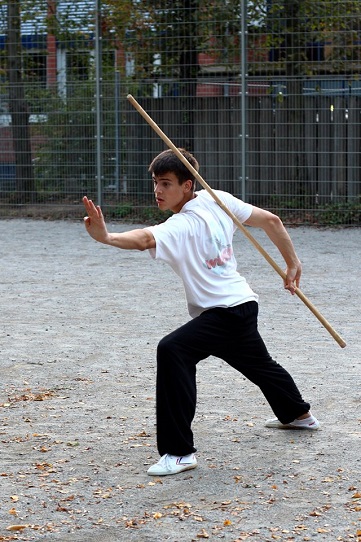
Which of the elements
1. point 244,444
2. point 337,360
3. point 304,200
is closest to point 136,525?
point 244,444

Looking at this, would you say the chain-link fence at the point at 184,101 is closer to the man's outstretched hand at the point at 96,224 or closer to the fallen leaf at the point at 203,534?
the man's outstretched hand at the point at 96,224

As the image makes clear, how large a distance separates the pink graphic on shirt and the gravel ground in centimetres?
101

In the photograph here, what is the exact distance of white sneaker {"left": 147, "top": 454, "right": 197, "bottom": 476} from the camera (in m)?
5.13

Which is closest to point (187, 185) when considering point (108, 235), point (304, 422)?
point (108, 235)

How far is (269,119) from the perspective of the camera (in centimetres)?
1598

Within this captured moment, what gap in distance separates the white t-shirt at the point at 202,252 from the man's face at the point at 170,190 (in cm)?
6

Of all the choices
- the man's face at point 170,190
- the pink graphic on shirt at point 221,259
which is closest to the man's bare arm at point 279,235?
the pink graphic on shirt at point 221,259

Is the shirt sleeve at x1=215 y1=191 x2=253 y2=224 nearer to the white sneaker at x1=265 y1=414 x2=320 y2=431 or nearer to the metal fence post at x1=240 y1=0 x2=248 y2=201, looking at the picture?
the white sneaker at x1=265 y1=414 x2=320 y2=431

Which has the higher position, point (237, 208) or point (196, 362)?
point (237, 208)

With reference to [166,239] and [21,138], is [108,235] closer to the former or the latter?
[166,239]

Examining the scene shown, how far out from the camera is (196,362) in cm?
534

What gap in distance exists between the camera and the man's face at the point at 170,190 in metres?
5.27

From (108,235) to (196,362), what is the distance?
92 centimetres

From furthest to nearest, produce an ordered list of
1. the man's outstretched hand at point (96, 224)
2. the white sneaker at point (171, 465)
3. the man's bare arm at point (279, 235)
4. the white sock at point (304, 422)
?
the white sock at point (304, 422), the man's bare arm at point (279, 235), the white sneaker at point (171, 465), the man's outstretched hand at point (96, 224)
